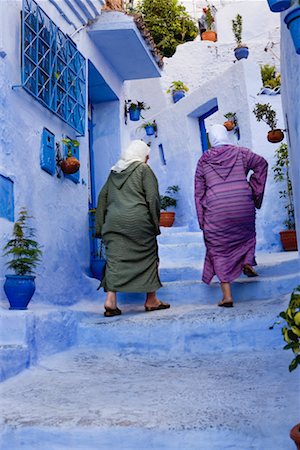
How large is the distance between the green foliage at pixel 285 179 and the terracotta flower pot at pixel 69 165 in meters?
A: 4.12

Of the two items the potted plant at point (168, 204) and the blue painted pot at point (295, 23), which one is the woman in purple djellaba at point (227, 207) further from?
the potted plant at point (168, 204)

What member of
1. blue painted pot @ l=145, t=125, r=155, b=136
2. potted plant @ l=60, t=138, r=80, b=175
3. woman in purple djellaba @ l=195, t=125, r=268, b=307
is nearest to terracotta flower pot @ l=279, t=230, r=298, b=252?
woman in purple djellaba @ l=195, t=125, r=268, b=307

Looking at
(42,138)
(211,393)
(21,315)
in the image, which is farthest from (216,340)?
(42,138)

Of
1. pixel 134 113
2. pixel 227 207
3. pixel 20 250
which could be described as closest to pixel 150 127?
pixel 134 113

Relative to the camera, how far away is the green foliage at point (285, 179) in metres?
7.67

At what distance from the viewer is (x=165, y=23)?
14.0 meters

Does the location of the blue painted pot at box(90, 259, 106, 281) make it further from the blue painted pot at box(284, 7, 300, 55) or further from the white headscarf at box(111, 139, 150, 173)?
the blue painted pot at box(284, 7, 300, 55)

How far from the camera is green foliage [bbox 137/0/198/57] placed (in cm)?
1383

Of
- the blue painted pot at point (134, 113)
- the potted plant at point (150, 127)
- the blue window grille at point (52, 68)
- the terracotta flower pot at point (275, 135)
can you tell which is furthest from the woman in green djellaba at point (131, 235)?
the potted plant at point (150, 127)

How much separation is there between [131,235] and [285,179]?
14.4ft

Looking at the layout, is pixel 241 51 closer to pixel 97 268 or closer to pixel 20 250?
pixel 97 268

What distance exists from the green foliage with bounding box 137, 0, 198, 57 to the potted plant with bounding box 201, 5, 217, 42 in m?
0.56

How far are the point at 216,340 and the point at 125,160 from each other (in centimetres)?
184

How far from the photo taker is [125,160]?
4.44 metres
